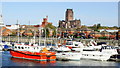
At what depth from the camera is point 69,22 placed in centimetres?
17925

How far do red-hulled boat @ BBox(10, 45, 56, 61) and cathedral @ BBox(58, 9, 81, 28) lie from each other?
122 metres

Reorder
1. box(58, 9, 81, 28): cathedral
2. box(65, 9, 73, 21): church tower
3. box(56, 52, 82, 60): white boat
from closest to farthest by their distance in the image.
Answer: box(56, 52, 82, 60): white boat < box(58, 9, 81, 28): cathedral < box(65, 9, 73, 21): church tower

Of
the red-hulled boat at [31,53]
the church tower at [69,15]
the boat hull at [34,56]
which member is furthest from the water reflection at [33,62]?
the church tower at [69,15]

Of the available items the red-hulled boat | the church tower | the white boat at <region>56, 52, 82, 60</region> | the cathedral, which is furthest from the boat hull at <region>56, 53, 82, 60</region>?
the church tower

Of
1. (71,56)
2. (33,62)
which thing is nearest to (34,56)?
(33,62)

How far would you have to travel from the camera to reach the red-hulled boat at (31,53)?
47.4m

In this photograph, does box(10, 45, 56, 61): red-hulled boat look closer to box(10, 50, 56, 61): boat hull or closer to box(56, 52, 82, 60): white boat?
box(10, 50, 56, 61): boat hull

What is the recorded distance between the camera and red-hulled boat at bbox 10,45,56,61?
47.4 metres

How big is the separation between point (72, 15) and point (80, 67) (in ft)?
474

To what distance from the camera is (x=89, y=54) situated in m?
52.1

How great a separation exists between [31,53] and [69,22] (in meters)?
131

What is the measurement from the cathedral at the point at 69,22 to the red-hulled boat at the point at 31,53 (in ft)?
399

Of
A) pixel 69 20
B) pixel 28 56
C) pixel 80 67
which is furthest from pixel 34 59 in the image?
Answer: pixel 69 20

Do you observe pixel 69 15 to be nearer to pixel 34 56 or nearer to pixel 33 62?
pixel 34 56
